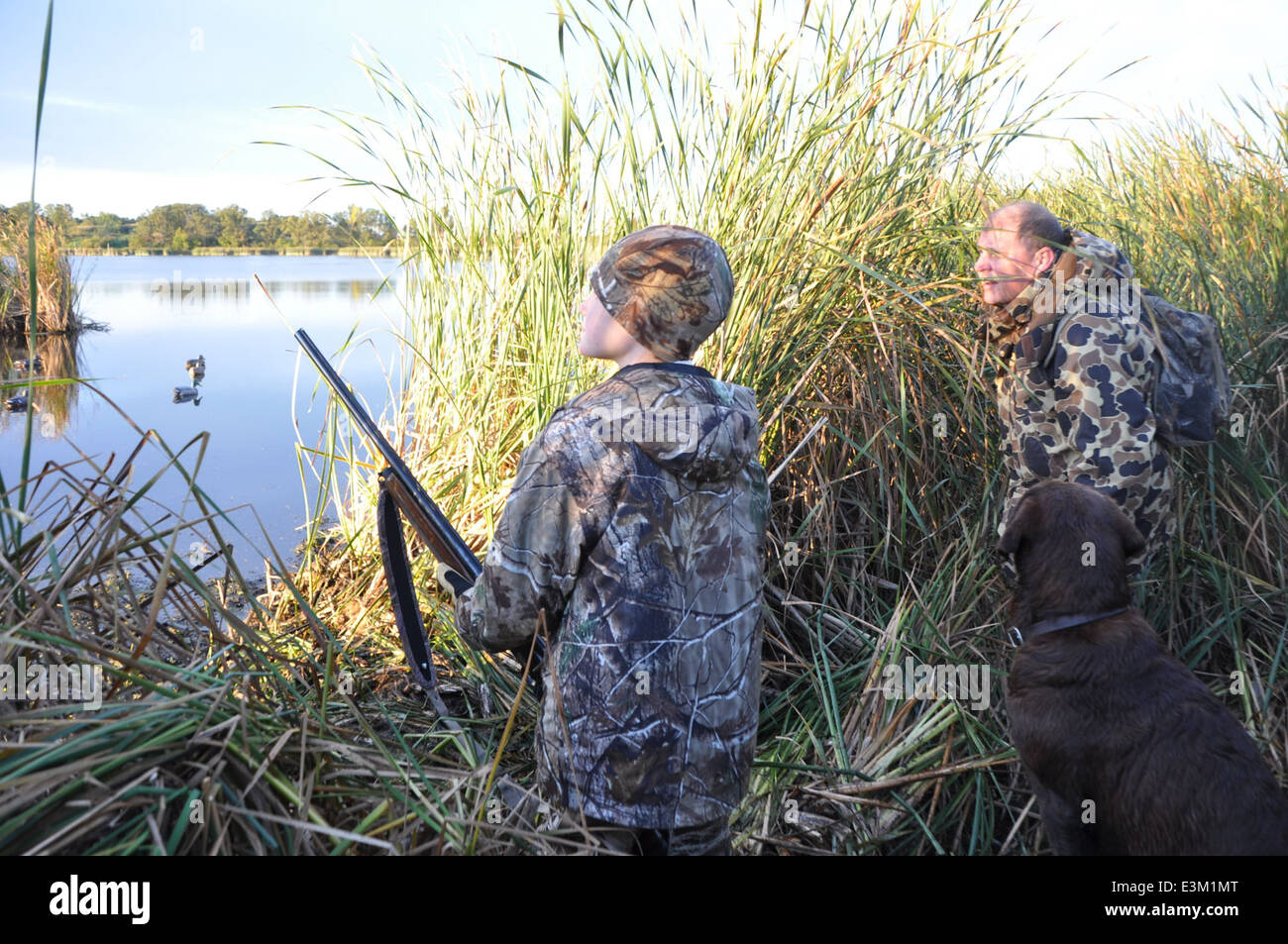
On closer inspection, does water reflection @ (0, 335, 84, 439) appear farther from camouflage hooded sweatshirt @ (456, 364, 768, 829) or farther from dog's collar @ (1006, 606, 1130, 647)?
dog's collar @ (1006, 606, 1130, 647)

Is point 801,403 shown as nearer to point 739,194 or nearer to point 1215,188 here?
point 739,194

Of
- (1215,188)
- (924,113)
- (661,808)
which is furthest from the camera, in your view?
(1215,188)

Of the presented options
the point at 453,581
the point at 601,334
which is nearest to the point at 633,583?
the point at 601,334

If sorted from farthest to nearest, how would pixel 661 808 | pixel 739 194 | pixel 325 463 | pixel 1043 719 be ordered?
pixel 325 463 < pixel 739 194 < pixel 1043 719 < pixel 661 808

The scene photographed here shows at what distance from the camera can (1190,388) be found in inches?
105

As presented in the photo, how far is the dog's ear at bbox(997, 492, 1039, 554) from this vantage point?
2145 mm

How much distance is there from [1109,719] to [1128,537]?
419 mm

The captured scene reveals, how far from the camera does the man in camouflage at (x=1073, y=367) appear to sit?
257cm

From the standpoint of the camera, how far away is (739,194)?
9.83 ft

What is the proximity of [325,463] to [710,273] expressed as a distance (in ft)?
7.89

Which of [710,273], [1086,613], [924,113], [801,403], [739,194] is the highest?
[924,113]

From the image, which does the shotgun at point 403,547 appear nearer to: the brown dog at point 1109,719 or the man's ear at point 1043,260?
the brown dog at point 1109,719
